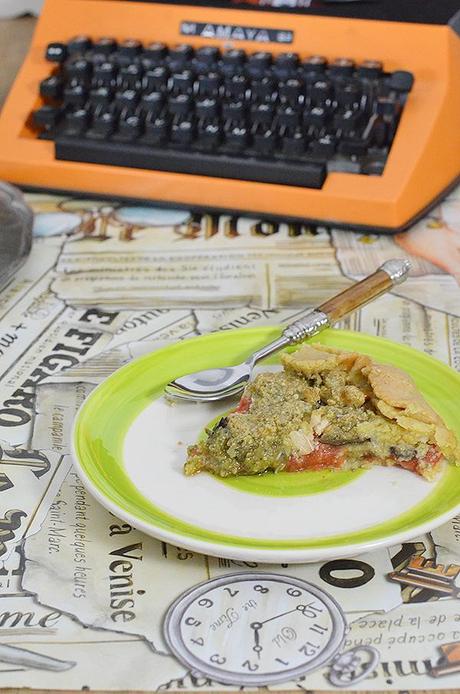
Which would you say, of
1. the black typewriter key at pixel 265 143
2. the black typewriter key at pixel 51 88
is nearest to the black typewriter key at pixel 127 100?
the black typewriter key at pixel 51 88

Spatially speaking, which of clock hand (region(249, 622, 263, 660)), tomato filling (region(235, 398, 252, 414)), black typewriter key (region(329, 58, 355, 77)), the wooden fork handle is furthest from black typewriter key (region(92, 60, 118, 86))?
clock hand (region(249, 622, 263, 660))

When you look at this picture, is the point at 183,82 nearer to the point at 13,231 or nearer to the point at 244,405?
the point at 13,231

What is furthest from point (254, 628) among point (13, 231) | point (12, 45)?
point (12, 45)

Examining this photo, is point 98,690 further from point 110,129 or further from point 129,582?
point 110,129

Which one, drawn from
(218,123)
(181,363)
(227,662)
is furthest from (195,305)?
(227,662)

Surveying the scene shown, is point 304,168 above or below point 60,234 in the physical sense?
above
